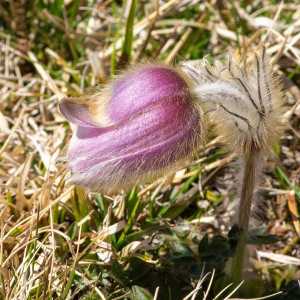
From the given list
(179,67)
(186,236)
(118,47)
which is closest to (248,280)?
(186,236)

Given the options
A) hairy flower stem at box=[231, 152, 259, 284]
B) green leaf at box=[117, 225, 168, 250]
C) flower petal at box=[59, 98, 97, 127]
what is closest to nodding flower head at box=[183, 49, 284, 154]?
hairy flower stem at box=[231, 152, 259, 284]

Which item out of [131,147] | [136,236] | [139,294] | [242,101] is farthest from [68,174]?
[242,101]

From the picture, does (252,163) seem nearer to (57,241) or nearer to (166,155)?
(166,155)

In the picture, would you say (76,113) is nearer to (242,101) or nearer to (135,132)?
(135,132)

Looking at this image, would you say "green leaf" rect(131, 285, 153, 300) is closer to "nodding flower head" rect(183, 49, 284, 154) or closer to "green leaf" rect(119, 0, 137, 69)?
"nodding flower head" rect(183, 49, 284, 154)

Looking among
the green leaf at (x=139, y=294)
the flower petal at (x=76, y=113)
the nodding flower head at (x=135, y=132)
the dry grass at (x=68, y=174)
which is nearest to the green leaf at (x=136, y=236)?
the dry grass at (x=68, y=174)

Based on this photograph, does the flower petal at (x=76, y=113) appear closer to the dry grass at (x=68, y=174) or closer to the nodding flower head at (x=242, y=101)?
the dry grass at (x=68, y=174)
